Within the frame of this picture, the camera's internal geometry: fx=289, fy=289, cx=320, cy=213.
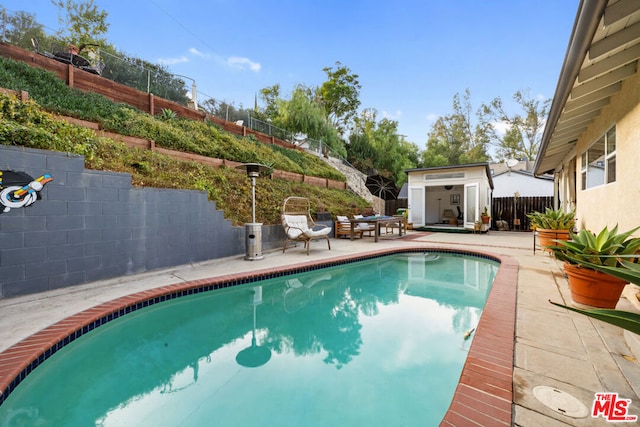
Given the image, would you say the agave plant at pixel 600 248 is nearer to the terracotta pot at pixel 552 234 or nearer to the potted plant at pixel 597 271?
the potted plant at pixel 597 271

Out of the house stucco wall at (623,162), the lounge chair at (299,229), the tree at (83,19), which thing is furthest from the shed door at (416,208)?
the tree at (83,19)

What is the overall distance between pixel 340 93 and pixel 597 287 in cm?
2431

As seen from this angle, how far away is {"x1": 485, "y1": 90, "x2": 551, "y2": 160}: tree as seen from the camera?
2233 centimetres

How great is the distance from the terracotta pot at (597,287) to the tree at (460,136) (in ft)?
82.2

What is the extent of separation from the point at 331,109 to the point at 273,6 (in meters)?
12.6

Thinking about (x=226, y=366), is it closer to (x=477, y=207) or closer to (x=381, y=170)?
(x=477, y=207)

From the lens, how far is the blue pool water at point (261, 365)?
1.71m

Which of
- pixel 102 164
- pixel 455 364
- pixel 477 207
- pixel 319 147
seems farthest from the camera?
pixel 319 147

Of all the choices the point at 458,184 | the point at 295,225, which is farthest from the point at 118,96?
the point at 458,184

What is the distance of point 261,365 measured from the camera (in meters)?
2.28

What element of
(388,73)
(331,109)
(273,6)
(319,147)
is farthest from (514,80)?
(273,6)

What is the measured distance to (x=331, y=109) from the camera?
24.8 meters

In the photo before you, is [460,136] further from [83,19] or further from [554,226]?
[83,19]
